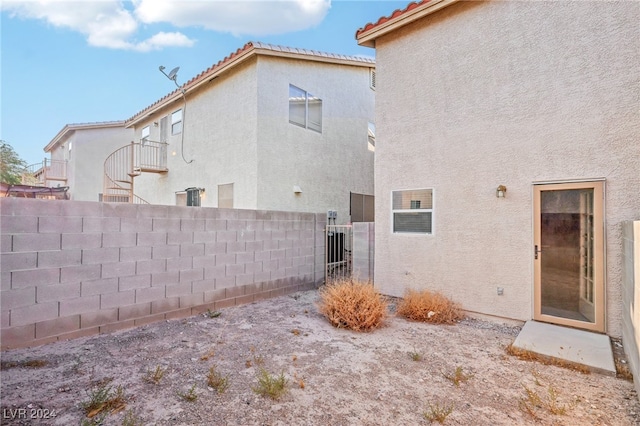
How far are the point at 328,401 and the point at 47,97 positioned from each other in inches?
591

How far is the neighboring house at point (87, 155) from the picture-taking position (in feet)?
56.4

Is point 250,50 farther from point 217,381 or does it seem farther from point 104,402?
point 104,402

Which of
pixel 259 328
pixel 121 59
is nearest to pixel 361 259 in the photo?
pixel 259 328

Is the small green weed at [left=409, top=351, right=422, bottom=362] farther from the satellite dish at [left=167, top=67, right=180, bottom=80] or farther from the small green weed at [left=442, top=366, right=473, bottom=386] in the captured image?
the satellite dish at [left=167, top=67, right=180, bottom=80]

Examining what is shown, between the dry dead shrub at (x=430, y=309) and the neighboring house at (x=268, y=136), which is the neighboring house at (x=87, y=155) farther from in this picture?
the dry dead shrub at (x=430, y=309)

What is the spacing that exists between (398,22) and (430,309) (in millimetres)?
5934

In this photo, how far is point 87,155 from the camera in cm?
1756

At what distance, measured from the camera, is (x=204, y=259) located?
577 centimetres

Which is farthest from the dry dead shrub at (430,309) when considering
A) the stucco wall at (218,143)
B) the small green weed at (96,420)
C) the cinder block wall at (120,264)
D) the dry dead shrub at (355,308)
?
the stucco wall at (218,143)

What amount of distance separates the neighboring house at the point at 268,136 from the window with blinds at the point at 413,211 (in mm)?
3890

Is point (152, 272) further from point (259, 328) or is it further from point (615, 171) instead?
point (615, 171)

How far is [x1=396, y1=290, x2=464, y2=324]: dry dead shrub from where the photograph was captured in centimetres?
548

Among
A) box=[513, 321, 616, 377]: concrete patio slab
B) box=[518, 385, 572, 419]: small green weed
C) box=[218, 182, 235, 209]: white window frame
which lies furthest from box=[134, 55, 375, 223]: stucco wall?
box=[518, 385, 572, 419]: small green weed

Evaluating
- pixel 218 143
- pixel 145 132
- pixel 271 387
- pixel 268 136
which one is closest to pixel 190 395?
pixel 271 387
